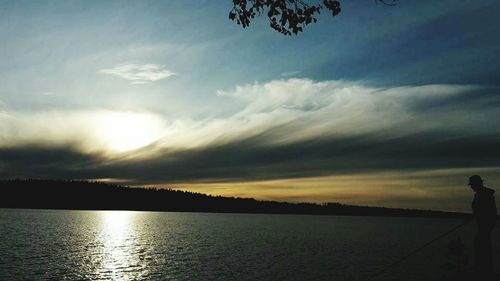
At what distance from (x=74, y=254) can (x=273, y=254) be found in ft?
87.7

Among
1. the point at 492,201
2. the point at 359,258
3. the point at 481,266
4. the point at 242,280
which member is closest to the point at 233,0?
the point at 492,201

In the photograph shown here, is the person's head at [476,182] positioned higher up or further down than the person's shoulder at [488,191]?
higher up

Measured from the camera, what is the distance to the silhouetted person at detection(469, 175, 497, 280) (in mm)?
17328

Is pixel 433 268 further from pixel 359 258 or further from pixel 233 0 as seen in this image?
pixel 233 0

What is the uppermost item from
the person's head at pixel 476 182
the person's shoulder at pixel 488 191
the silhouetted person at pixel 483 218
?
the person's head at pixel 476 182

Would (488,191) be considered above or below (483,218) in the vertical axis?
above

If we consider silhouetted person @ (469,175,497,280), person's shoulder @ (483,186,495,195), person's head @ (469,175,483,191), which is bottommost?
silhouetted person @ (469,175,497,280)

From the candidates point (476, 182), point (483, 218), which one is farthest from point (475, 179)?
point (483, 218)

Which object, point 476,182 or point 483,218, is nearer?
point 476,182

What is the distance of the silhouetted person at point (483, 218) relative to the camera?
682 inches

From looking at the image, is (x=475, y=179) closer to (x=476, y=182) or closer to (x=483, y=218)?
(x=476, y=182)

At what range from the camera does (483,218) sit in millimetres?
17672

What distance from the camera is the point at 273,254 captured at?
200ft

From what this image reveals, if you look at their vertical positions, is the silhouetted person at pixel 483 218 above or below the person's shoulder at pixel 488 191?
below
